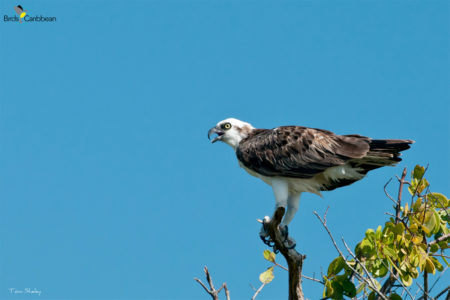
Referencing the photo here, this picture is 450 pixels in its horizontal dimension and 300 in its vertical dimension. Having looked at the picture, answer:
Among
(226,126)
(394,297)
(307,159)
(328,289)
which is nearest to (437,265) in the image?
(394,297)

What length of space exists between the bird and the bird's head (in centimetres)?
36

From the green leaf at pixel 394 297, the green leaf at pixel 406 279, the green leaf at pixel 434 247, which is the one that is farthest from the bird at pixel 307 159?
the green leaf at pixel 394 297

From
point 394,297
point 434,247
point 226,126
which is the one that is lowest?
point 394,297

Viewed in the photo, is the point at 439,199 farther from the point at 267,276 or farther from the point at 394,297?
the point at 267,276

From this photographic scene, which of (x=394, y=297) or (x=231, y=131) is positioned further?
(x=231, y=131)

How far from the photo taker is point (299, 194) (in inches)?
358

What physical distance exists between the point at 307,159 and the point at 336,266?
163 cm

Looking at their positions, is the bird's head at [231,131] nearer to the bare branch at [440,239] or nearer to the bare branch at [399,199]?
the bare branch at [399,199]

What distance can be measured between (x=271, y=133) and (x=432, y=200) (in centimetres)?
253

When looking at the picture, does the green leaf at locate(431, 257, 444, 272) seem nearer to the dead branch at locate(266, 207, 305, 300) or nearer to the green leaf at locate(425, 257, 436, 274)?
the green leaf at locate(425, 257, 436, 274)

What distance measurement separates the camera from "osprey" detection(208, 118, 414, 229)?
840 cm

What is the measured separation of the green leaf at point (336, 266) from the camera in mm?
7867

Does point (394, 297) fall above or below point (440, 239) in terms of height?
below

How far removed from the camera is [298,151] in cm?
884
